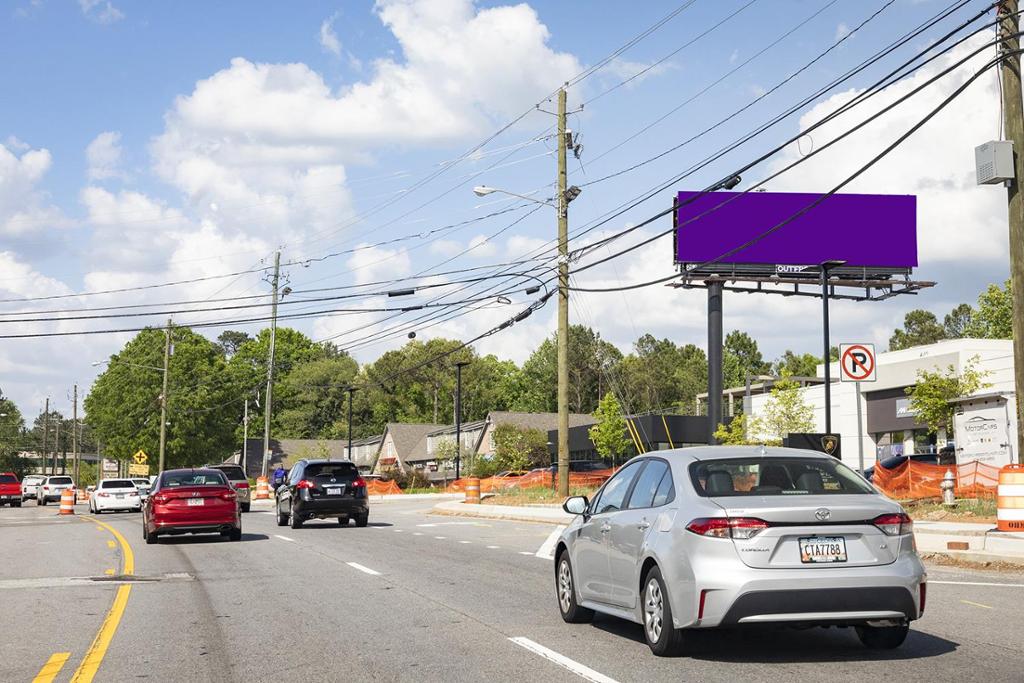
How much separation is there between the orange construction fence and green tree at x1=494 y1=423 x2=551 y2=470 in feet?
124

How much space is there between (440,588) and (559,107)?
24.3m

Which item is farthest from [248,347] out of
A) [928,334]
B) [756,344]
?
[928,334]

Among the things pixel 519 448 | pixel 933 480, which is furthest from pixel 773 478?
pixel 519 448

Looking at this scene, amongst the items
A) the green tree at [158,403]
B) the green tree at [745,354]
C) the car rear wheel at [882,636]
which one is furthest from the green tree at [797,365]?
the car rear wheel at [882,636]

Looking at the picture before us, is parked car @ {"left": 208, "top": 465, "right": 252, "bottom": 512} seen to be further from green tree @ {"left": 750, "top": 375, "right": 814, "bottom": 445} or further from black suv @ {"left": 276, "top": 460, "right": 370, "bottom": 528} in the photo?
green tree @ {"left": 750, "top": 375, "right": 814, "bottom": 445}

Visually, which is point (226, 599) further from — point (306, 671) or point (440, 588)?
point (306, 671)

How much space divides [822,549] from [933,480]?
81.9 feet

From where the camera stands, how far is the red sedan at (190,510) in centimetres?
2356

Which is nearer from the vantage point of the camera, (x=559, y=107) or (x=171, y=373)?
(x=559, y=107)

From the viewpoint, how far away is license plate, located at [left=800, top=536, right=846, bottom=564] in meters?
8.04

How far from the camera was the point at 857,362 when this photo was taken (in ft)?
77.4

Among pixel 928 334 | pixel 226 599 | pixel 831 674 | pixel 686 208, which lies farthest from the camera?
pixel 928 334

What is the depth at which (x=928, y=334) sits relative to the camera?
113000 millimetres

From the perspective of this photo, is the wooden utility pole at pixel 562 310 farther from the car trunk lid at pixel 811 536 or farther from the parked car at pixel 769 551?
the car trunk lid at pixel 811 536
